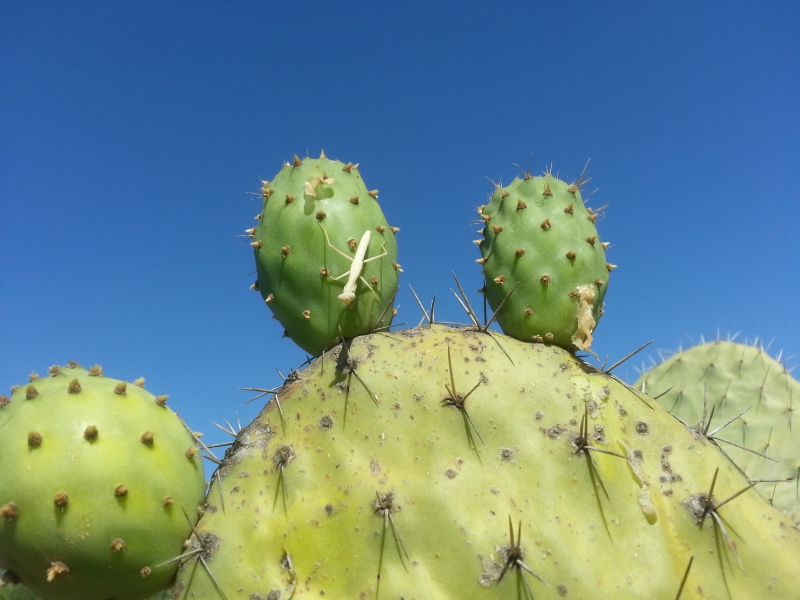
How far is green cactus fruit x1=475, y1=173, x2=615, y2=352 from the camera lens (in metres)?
1.91

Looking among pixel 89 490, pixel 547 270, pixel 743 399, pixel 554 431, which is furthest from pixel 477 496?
pixel 743 399

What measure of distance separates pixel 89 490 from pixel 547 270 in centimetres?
139

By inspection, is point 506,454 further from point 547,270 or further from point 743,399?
point 743,399

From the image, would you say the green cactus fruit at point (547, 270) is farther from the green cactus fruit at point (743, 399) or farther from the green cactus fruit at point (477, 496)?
the green cactus fruit at point (743, 399)

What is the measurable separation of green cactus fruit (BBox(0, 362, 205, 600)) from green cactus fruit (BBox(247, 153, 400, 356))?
1.71 feet

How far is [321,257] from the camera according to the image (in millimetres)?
1868

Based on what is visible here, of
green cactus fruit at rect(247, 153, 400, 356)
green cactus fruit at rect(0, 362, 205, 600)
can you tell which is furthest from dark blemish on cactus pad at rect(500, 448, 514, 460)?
green cactus fruit at rect(0, 362, 205, 600)

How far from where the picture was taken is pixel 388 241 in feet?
6.66

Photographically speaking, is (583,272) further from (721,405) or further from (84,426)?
(721,405)

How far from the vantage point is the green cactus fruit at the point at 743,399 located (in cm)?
345

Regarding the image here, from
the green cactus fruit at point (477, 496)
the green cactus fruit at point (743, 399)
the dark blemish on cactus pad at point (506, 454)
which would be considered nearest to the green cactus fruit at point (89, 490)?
the green cactus fruit at point (477, 496)

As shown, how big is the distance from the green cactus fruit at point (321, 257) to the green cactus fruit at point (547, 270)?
39cm

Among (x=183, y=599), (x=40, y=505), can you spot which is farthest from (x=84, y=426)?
(x=183, y=599)

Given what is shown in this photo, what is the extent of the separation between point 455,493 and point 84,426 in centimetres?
91
